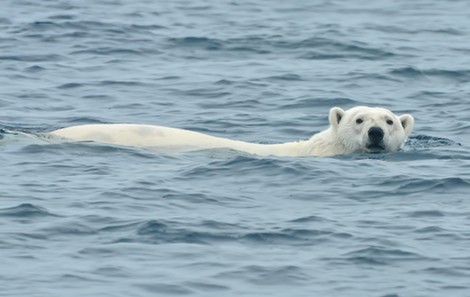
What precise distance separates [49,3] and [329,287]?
63.0 ft

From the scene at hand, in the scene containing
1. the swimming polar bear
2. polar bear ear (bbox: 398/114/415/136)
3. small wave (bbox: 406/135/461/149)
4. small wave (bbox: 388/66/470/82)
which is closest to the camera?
the swimming polar bear

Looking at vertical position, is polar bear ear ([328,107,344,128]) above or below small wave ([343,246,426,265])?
above

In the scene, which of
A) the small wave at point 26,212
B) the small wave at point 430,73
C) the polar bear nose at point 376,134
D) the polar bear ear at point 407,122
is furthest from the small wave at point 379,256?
the small wave at point 430,73

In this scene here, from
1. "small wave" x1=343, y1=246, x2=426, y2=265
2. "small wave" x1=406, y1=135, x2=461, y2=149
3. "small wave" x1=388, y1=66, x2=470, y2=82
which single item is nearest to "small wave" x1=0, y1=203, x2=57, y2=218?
"small wave" x1=343, y1=246, x2=426, y2=265

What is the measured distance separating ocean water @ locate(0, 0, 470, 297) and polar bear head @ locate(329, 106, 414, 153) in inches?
8.9

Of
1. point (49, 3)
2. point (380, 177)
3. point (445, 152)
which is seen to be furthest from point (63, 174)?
point (49, 3)

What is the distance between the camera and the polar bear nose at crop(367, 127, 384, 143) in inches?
605

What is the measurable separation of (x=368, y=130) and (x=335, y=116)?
47 cm

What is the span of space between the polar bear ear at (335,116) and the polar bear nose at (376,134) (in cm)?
49

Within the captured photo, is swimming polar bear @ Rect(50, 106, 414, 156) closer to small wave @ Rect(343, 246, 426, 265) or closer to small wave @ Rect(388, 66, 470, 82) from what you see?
small wave @ Rect(343, 246, 426, 265)

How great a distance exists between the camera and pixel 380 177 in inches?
561

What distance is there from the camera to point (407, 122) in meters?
15.9

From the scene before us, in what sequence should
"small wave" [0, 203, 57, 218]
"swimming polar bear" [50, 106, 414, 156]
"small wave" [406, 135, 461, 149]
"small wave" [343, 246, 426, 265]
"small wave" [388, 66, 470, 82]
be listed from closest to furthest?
"small wave" [343, 246, 426, 265] → "small wave" [0, 203, 57, 218] → "swimming polar bear" [50, 106, 414, 156] → "small wave" [406, 135, 461, 149] → "small wave" [388, 66, 470, 82]

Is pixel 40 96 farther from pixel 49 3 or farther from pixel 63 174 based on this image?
pixel 49 3
